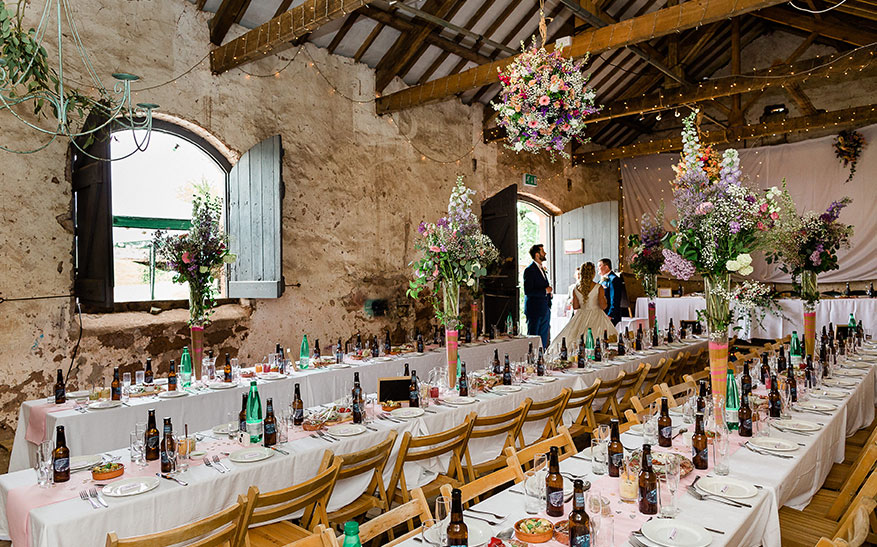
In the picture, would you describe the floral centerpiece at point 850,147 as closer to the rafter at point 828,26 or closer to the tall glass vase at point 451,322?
the rafter at point 828,26

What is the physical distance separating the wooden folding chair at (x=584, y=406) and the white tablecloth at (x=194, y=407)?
6.27ft

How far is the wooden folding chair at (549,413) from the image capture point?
395 centimetres

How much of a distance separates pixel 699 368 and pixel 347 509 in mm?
5881

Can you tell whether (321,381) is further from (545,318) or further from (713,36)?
(713,36)

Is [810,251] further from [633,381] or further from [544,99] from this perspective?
[544,99]

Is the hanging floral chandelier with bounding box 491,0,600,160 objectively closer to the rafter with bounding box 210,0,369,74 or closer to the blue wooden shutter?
the rafter with bounding box 210,0,369,74

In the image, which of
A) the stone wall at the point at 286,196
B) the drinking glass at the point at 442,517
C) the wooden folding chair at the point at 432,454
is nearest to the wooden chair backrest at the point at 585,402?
the wooden folding chair at the point at 432,454

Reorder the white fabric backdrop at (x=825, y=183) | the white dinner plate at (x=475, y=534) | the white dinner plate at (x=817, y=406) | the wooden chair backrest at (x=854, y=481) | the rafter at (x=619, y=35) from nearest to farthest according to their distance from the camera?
1. the white dinner plate at (x=475, y=534)
2. the wooden chair backrest at (x=854, y=481)
3. the white dinner plate at (x=817, y=406)
4. the rafter at (x=619, y=35)
5. the white fabric backdrop at (x=825, y=183)

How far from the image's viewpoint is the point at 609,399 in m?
4.94

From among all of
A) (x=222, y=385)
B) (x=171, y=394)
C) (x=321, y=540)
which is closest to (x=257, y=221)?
(x=222, y=385)

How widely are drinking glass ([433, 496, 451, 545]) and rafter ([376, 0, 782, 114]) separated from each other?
4.92 metres

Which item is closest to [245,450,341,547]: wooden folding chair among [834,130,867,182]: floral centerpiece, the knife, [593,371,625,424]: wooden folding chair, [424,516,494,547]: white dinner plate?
the knife

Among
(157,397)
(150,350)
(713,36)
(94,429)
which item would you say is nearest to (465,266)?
(157,397)

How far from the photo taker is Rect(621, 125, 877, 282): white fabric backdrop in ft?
36.1
